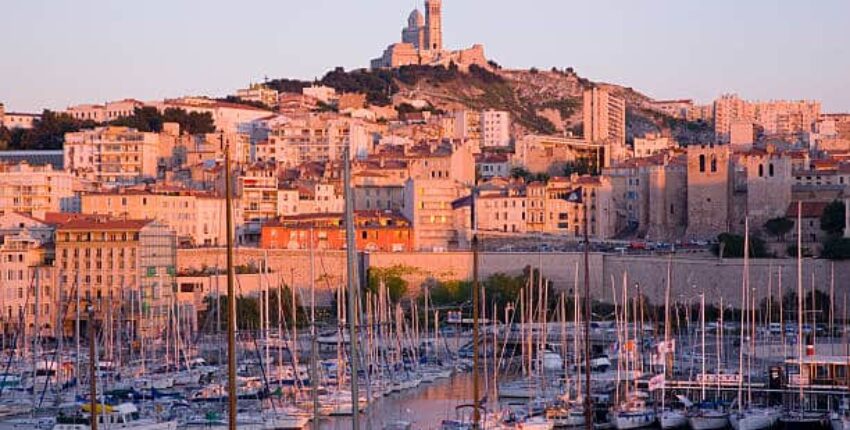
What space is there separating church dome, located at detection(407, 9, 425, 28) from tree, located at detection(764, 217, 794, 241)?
58021 millimetres

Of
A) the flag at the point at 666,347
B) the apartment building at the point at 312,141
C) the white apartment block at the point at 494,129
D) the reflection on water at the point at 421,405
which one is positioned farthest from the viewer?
the white apartment block at the point at 494,129

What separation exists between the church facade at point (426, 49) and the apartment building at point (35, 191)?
42.7 meters

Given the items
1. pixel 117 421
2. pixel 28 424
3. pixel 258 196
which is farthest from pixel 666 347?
pixel 258 196

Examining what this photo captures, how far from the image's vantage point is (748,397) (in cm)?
2545

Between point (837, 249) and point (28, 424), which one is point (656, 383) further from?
point (837, 249)

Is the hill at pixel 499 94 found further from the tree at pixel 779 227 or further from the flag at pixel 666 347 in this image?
the flag at pixel 666 347

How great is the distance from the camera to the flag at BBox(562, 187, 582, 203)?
4825 centimetres

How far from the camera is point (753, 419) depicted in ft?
80.1

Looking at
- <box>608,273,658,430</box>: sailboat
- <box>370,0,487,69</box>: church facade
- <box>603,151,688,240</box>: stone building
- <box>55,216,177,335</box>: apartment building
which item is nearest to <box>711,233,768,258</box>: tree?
<box>603,151,688,240</box>: stone building

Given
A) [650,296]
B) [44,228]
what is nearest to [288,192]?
[44,228]

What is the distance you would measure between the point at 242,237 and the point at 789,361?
24593 millimetres

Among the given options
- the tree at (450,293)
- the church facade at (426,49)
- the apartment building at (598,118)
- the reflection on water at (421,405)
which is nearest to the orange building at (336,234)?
the tree at (450,293)

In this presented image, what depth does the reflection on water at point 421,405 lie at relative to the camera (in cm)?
2569

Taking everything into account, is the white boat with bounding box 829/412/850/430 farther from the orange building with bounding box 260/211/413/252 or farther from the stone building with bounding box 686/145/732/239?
the stone building with bounding box 686/145/732/239
